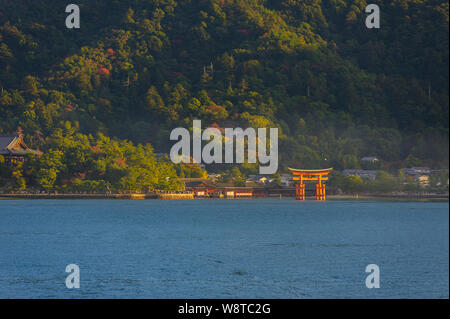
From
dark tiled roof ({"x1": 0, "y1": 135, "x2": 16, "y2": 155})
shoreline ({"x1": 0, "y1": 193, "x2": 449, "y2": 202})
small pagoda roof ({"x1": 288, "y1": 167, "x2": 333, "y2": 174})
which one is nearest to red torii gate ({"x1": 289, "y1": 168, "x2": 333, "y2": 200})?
small pagoda roof ({"x1": 288, "y1": 167, "x2": 333, "y2": 174})

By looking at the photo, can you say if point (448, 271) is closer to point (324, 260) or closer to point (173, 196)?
point (324, 260)

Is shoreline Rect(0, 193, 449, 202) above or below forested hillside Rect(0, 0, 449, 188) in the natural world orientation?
below

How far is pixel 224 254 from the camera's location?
1161 inches

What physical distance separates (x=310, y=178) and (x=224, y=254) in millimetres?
40280

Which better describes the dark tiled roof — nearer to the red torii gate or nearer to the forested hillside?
the forested hillside

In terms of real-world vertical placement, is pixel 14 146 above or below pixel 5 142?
below

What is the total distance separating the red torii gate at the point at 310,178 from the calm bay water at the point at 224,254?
55.4ft

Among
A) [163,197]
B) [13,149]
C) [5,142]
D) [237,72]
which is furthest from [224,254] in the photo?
[237,72]

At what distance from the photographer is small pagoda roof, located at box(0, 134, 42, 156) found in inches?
2761

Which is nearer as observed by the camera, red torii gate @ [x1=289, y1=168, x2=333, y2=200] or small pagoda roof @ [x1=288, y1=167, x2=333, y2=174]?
small pagoda roof @ [x1=288, y1=167, x2=333, y2=174]

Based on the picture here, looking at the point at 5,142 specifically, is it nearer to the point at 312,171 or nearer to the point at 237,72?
the point at 312,171

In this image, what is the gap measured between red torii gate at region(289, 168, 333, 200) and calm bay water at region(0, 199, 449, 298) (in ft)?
55.4

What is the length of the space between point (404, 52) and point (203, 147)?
1010 inches
